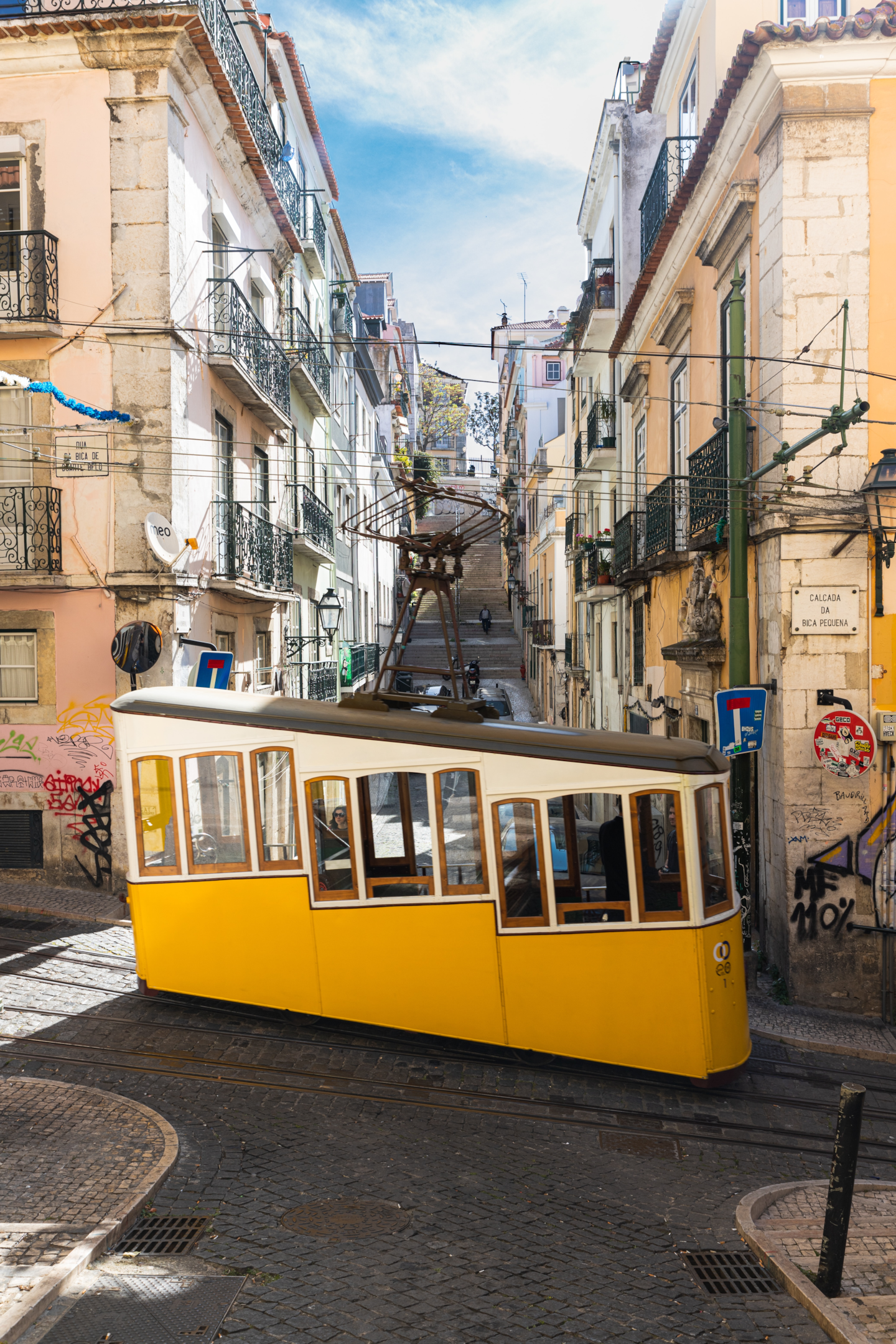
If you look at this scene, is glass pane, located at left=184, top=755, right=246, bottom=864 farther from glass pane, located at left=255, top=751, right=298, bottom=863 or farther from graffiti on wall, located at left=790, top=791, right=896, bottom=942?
graffiti on wall, located at left=790, top=791, right=896, bottom=942

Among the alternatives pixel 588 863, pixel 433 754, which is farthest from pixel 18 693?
pixel 588 863

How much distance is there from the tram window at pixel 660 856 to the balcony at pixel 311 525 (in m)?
13.7

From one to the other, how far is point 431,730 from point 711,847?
2.11m

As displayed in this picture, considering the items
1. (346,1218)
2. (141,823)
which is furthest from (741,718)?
(346,1218)

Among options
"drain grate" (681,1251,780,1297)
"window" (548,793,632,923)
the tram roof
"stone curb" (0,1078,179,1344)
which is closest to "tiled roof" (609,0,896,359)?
the tram roof

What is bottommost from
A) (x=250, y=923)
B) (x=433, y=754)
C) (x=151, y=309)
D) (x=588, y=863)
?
(x=250, y=923)

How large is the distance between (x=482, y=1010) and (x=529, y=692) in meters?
31.5

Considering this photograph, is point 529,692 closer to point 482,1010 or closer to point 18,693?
point 18,693

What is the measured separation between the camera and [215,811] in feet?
25.8

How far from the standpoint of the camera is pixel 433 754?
7.21m

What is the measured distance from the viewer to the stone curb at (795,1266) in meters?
4.32

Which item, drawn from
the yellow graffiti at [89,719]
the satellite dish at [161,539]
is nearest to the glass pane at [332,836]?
the satellite dish at [161,539]

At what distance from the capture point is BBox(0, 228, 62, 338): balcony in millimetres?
12586

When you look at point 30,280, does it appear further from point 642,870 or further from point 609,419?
point 609,419
